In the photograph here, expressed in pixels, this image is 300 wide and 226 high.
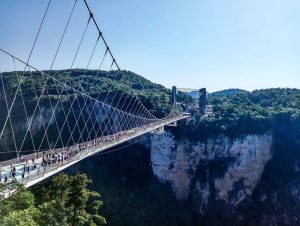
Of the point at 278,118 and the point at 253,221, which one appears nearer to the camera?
the point at 253,221

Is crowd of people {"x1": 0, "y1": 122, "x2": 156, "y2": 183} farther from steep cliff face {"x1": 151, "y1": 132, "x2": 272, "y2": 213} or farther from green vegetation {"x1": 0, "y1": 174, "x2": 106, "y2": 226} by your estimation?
steep cliff face {"x1": 151, "y1": 132, "x2": 272, "y2": 213}

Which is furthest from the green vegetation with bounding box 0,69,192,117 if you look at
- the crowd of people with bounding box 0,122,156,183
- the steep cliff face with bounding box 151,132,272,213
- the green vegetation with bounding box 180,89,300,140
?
the crowd of people with bounding box 0,122,156,183

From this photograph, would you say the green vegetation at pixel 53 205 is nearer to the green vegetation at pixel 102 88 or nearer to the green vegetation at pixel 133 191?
the green vegetation at pixel 133 191

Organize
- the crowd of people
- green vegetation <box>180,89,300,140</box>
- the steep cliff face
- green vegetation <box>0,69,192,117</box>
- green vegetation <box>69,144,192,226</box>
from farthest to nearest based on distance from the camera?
green vegetation <box>0,69,192,117</box> < green vegetation <box>180,89,300,140</box> < the steep cliff face < green vegetation <box>69,144,192,226</box> < the crowd of people

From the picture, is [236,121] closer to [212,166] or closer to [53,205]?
[212,166]

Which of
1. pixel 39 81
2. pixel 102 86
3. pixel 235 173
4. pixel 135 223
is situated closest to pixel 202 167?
pixel 235 173

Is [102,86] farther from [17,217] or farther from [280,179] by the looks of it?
[17,217]
